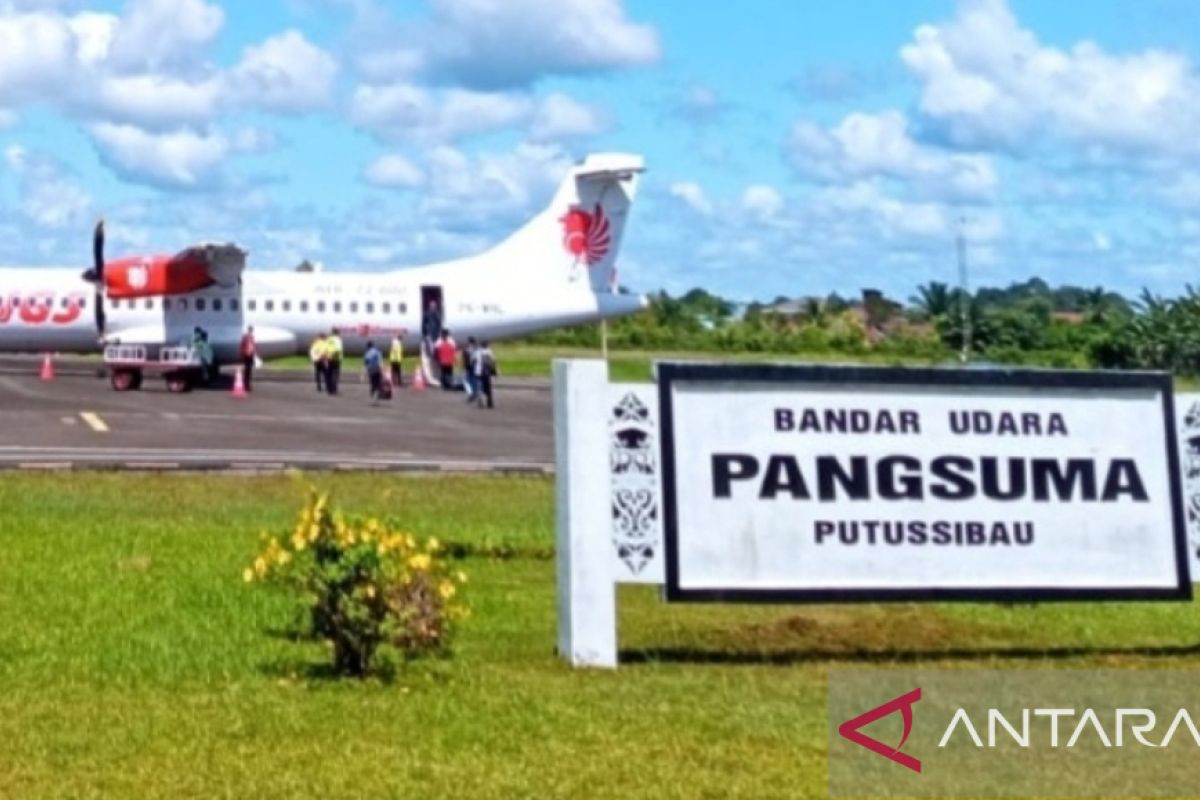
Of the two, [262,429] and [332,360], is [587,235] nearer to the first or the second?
[332,360]

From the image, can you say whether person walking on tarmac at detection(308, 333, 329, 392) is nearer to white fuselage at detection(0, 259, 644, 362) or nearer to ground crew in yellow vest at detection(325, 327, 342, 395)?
ground crew in yellow vest at detection(325, 327, 342, 395)

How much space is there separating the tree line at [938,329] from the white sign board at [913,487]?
154 ft

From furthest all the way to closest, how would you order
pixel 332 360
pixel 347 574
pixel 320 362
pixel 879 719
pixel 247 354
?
pixel 247 354 → pixel 320 362 → pixel 332 360 → pixel 347 574 → pixel 879 719

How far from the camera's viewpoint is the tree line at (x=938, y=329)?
68.6 metres

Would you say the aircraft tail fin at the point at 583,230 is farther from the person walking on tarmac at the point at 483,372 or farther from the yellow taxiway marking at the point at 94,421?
the yellow taxiway marking at the point at 94,421

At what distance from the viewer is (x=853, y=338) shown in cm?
8019

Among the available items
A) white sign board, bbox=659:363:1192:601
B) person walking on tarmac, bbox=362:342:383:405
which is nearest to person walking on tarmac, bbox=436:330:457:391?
person walking on tarmac, bbox=362:342:383:405

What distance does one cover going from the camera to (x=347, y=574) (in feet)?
31.8

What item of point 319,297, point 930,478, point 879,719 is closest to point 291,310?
point 319,297

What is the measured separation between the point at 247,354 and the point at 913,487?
43.2m

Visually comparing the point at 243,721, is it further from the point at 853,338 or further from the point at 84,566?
the point at 853,338

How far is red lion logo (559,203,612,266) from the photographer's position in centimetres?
6216

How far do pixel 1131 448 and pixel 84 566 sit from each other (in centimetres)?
720

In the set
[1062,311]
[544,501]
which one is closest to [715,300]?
[1062,311]
